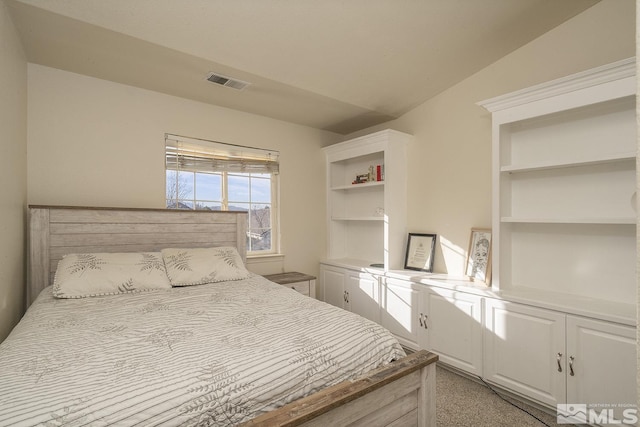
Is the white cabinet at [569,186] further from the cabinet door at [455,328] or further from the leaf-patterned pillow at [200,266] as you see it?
the leaf-patterned pillow at [200,266]

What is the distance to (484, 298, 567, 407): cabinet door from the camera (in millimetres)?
1938

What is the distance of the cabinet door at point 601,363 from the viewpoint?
1684mm

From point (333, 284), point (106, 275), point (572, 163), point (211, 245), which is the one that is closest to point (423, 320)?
point (333, 284)

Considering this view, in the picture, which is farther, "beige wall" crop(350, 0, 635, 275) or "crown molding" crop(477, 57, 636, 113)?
"beige wall" crop(350, 0, 635, 275)

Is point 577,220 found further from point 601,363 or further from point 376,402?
point 376,402

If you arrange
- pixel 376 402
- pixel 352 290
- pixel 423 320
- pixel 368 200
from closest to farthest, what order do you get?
pixel 376 402
pixel 423 320
pixel 352 290
pixel 368 200

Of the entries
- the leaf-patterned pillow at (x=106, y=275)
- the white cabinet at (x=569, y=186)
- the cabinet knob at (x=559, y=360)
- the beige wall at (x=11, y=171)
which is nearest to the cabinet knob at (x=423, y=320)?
the white cabinet at (x=569, y=186)

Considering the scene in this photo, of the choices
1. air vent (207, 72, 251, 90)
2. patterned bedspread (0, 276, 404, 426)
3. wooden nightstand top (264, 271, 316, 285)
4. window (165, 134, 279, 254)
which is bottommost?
wooden nightstand top (264, 271, 316, 285)

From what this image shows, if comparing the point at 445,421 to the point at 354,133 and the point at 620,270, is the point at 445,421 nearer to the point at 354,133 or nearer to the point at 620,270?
the point at 620,270

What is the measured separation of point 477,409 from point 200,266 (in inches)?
86.0

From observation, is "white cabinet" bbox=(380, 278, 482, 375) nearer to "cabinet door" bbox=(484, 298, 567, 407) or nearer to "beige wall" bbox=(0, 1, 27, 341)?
"cabinet door" bbox=(484, 298, 567, 407)

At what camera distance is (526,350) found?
6.81 ft

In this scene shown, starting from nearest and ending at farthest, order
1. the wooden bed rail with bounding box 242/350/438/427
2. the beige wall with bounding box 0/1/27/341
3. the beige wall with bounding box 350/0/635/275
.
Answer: the wooden bed rail with bounding box 242/350/438/427, the beige wall with bounding box 0/1/27/341, the beige wall with bounding box 350/0/635/275

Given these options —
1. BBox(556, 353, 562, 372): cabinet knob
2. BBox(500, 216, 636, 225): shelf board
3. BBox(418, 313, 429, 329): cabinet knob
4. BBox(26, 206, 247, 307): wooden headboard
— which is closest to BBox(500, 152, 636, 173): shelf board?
BBox(500, 216, 636, 225): shelf board
